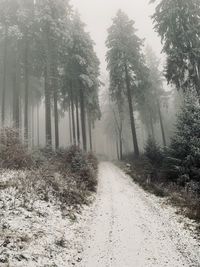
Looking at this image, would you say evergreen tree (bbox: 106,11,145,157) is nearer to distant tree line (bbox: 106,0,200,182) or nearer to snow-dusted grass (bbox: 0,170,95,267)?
distant tree line (bbox: 106,0,200,182)

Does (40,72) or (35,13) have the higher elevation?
(35,13)

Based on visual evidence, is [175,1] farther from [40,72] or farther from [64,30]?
[40,72]

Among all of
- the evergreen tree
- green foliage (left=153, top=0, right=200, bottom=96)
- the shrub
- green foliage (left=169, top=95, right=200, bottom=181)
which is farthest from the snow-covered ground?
the evergreen tree

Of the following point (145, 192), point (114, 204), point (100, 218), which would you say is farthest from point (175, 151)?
point (100, 218)

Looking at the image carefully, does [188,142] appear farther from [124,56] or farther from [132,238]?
[124,56]

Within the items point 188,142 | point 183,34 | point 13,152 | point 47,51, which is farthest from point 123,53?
point 13,152

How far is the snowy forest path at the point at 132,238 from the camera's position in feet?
19.0

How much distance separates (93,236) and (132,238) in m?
1.07

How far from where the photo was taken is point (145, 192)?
13.0 meters

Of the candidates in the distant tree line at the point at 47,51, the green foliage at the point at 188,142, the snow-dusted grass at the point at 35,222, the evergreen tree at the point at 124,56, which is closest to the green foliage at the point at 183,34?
the green foliage at the point at 188,142

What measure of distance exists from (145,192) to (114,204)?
2871 millimetres

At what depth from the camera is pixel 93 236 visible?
24.0 ft

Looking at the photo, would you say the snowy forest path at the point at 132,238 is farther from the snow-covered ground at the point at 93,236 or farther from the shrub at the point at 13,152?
the shrub at the point at 13,152

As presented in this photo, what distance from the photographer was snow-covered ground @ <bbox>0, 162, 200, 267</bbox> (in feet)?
18.7
